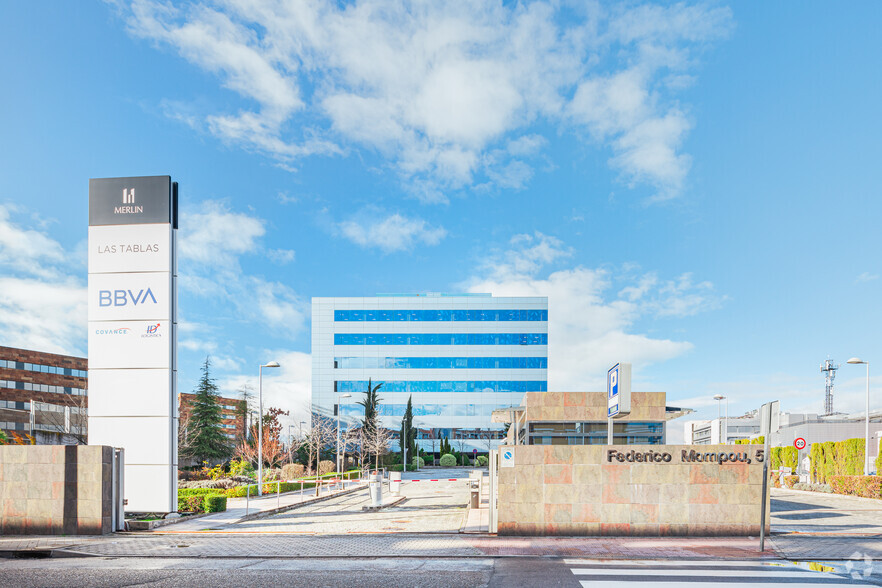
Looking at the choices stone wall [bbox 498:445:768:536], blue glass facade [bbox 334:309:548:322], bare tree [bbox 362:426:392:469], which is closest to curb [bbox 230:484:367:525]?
stone wall [bbox 498:445:768:536]

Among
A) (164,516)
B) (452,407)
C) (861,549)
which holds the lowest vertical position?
(452,407)

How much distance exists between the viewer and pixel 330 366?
78.1 meters

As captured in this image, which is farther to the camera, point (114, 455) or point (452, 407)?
point (452, 407)

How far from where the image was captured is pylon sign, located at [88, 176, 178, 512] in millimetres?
17453

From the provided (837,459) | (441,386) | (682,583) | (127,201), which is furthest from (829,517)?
(441,386)

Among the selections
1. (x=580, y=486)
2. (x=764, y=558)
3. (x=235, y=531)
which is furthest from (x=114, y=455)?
(x=764, y=558)

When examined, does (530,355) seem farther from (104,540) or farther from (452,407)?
(104,540)

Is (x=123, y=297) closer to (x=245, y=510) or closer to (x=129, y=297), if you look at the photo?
(x=129, y=297)

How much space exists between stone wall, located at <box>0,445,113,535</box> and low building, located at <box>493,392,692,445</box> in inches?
587

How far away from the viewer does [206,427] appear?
59.1 metres

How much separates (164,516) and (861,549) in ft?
54.6

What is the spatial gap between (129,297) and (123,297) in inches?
7.4

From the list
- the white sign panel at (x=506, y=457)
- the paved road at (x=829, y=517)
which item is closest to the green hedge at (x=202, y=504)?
the white sign panel at (x=506, y=457)

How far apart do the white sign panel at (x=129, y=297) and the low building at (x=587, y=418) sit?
548 inches
